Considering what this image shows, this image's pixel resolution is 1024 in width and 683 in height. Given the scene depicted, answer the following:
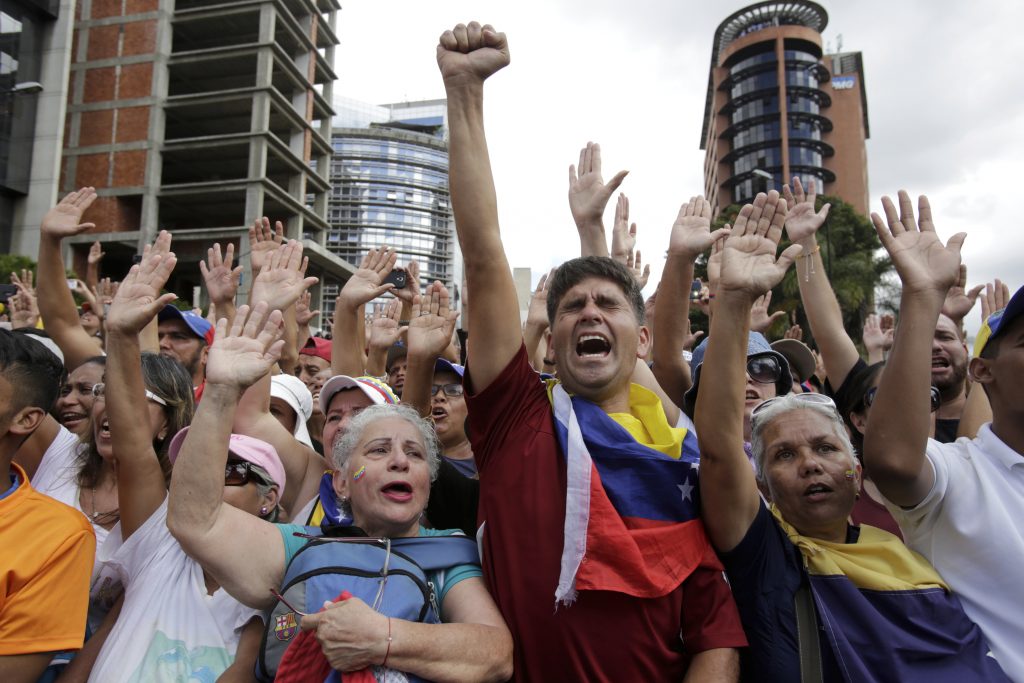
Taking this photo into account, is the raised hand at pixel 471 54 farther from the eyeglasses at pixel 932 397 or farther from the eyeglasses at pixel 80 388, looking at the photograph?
the eyeglasses at pixel 80 388

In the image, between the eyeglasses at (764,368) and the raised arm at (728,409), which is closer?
the raised arm at (728,409)

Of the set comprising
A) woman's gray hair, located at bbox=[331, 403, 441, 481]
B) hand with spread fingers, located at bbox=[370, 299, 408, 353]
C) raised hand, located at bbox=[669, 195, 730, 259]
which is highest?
raised hand, located at bbox=[669, 195, 730, 259]

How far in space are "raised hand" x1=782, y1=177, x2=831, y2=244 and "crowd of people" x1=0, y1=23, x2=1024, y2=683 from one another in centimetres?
93

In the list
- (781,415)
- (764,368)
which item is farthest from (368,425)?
(764,368)

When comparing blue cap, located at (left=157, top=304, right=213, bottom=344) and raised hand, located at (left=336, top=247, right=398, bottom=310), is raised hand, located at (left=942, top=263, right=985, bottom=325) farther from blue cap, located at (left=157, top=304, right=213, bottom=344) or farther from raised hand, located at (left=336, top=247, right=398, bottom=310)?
blue cap, located at (left=157, top=304, right=213, bottom=344)

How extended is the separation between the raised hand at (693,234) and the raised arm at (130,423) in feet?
6.78

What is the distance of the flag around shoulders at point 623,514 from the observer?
6.05 ft

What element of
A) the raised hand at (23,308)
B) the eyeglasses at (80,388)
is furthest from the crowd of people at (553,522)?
the raised hand at (23,308)

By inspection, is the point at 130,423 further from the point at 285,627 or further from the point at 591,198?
the point at 591,198

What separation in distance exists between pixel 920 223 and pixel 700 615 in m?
1.52

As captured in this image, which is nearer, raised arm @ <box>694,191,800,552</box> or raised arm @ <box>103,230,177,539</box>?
raised arm @ <box>694,191,800,552</box>

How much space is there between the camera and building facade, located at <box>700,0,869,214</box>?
201 feet

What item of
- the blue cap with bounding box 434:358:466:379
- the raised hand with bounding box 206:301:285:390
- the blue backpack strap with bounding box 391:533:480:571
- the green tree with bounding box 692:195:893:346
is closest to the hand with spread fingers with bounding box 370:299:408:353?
the blue cap with bounding box 434:358:466:379

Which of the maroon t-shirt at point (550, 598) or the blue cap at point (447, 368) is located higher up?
the blue cap at point (447, 368)
